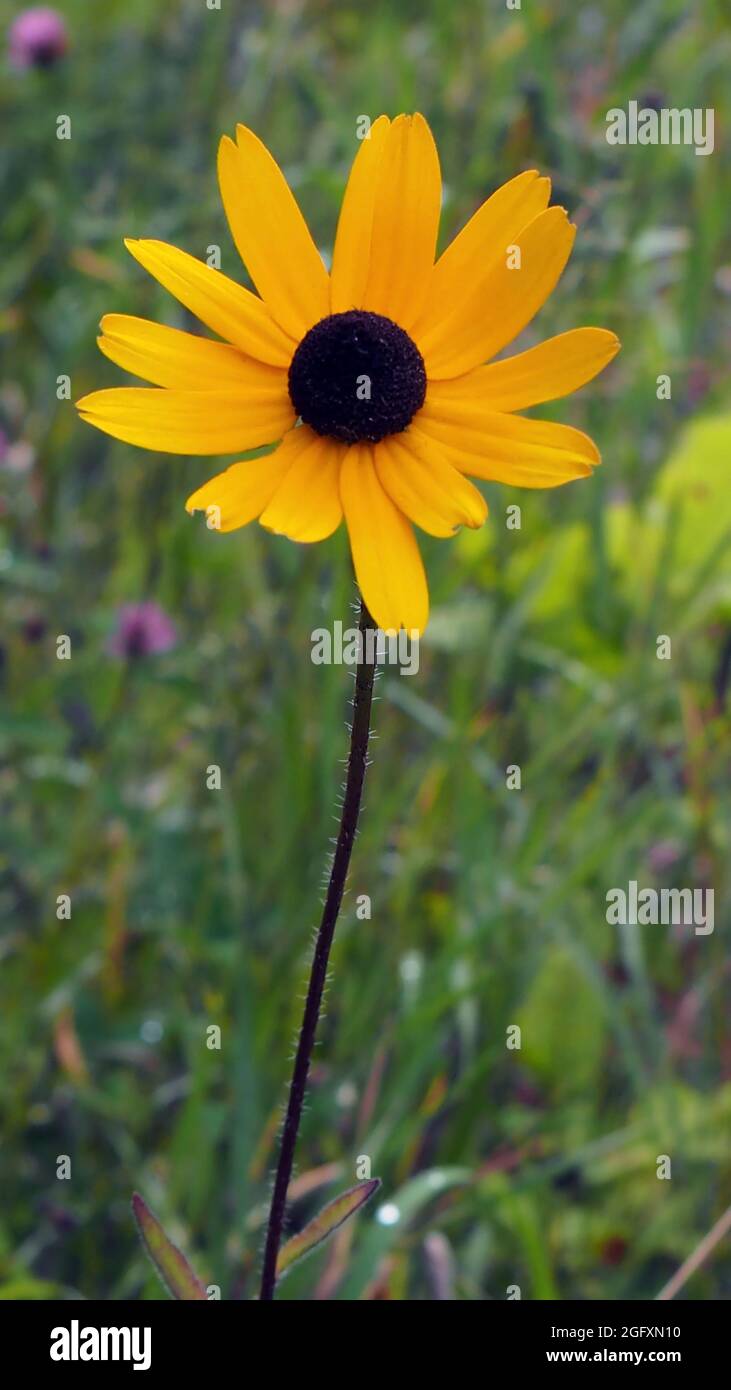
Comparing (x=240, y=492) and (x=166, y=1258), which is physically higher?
(x=240, y=492)

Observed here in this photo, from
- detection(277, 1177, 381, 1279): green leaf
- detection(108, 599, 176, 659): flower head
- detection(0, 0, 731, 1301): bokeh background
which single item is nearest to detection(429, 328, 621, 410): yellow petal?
detection(277, 1177, 381, 1279): green leaf

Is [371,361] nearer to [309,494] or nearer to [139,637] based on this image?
[309,494]

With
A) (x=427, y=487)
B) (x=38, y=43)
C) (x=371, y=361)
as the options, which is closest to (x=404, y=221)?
→ (x=371, y=361)

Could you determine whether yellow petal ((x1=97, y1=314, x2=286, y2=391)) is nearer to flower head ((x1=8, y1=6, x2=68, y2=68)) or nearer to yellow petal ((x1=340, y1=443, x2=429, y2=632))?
yellow petal ((x1=340, y1=443, x2=429, y2=632))

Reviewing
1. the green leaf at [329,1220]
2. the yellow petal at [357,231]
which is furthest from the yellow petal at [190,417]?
the green leaf at [329,1220]

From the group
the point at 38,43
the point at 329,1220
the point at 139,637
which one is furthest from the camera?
the point at 38,43

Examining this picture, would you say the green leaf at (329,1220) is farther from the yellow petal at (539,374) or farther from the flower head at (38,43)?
the flower head at (38,43)
